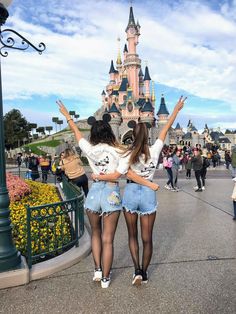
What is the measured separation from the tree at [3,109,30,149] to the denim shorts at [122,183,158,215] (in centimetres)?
6342

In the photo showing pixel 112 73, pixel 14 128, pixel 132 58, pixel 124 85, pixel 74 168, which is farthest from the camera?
pixel 112 73

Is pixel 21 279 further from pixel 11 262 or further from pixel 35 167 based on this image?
pixel 35 167

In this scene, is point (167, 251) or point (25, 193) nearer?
point (167, 251)

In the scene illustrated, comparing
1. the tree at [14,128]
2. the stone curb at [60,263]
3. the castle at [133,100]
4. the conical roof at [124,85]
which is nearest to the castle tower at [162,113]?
the castle at [133,100]

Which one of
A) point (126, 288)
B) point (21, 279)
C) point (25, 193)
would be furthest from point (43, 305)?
point (25, 193)

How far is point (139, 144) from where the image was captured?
342 cm

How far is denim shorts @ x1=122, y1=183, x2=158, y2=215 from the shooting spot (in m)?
3.45

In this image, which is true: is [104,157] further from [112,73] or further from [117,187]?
[112,73]

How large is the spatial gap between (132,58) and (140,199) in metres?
75.9

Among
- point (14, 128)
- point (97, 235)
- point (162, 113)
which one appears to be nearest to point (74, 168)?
point (97, 235)

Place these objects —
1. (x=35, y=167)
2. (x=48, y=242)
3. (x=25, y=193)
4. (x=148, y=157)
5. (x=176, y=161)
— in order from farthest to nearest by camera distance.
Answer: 1. (x=35, y=167)
2. (x=176, y=161)
3. (x=25, y=193)
4. (x=48, y=242)
5. (x=148, y=157)

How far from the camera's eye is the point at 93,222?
359cm

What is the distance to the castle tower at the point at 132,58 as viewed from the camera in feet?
244

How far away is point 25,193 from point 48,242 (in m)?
3.53
